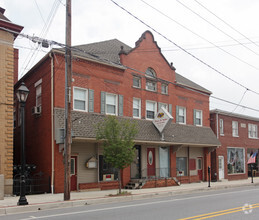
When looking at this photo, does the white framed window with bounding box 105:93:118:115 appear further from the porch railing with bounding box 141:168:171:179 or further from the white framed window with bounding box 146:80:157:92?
the porch railing with bounding box 141:168:171:179

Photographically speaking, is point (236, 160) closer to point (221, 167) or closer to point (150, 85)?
point (221, 167)

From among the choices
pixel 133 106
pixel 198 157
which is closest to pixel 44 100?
pixel 133 106

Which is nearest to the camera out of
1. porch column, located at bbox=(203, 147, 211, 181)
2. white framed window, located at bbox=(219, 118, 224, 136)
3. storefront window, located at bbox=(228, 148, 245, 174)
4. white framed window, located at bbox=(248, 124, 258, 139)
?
porch column, located at bbox=(203, 147, 211, 181)

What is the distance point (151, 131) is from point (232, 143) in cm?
1237

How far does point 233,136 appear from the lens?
31.9 m

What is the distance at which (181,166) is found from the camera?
26.1 meters

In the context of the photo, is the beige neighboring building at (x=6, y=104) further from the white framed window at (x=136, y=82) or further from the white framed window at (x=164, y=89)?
the white framed window at (x=164, y=89)

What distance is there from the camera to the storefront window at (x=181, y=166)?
25.5 metres

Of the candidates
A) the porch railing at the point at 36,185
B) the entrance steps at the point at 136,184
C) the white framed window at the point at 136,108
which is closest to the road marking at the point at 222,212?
the entrance steps at the point at 136,184

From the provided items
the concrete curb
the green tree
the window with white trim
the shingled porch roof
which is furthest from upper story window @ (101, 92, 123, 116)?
the window with white trim

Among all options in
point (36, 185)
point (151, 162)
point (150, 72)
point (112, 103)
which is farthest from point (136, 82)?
point (36, 185)

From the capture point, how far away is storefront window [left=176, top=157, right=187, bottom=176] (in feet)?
83.8

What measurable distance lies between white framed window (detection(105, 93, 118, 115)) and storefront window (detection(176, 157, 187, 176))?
730cm

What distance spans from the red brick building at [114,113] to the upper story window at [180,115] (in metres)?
0.08
